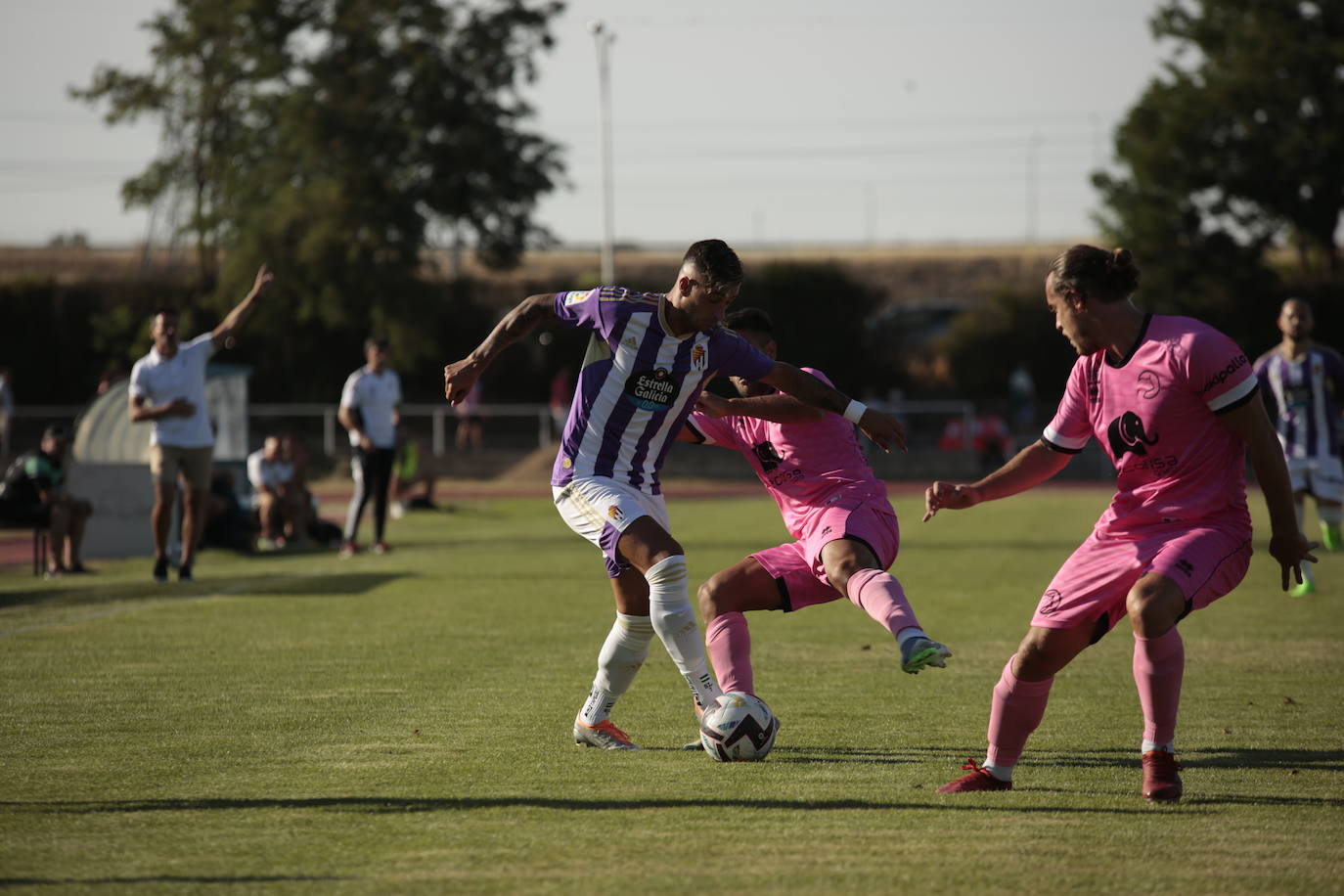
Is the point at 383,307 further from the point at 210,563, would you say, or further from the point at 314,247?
the point at 210,563

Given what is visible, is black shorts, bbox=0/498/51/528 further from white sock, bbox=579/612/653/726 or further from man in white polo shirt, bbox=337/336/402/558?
white sock, bbox=579/612/653/726

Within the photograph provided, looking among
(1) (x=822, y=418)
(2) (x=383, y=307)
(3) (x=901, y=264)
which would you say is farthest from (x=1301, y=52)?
(1) (x=822, y=418)

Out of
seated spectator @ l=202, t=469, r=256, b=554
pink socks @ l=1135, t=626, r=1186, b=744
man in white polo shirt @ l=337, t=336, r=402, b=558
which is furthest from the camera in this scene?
seated spectator @ l=202, t=469, r=256, b=554

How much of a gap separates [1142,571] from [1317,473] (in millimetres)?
9015

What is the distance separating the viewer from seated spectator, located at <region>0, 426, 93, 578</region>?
14297 mm

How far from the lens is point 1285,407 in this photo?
13.3 metres

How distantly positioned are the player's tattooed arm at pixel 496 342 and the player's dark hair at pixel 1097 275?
6.63 feet

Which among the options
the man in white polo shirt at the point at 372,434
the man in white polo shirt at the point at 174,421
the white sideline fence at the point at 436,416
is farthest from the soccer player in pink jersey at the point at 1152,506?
the white sideline fence at the point at 436,416

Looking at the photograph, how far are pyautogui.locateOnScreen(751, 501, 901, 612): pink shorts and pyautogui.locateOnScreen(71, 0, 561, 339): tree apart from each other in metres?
37.5

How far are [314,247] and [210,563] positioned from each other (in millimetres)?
28045

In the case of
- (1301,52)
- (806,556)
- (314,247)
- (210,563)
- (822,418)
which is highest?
(1301,52)

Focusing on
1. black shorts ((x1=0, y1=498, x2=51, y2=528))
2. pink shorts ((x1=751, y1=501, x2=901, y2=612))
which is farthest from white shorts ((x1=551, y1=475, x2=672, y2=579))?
black shorts ((x1=0, y1=498, x2=51, y2=528))

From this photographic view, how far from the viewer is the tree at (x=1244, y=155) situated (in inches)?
1853

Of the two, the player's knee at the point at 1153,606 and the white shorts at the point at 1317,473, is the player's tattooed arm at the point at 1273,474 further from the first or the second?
the white shorts at the point at 1317,473
